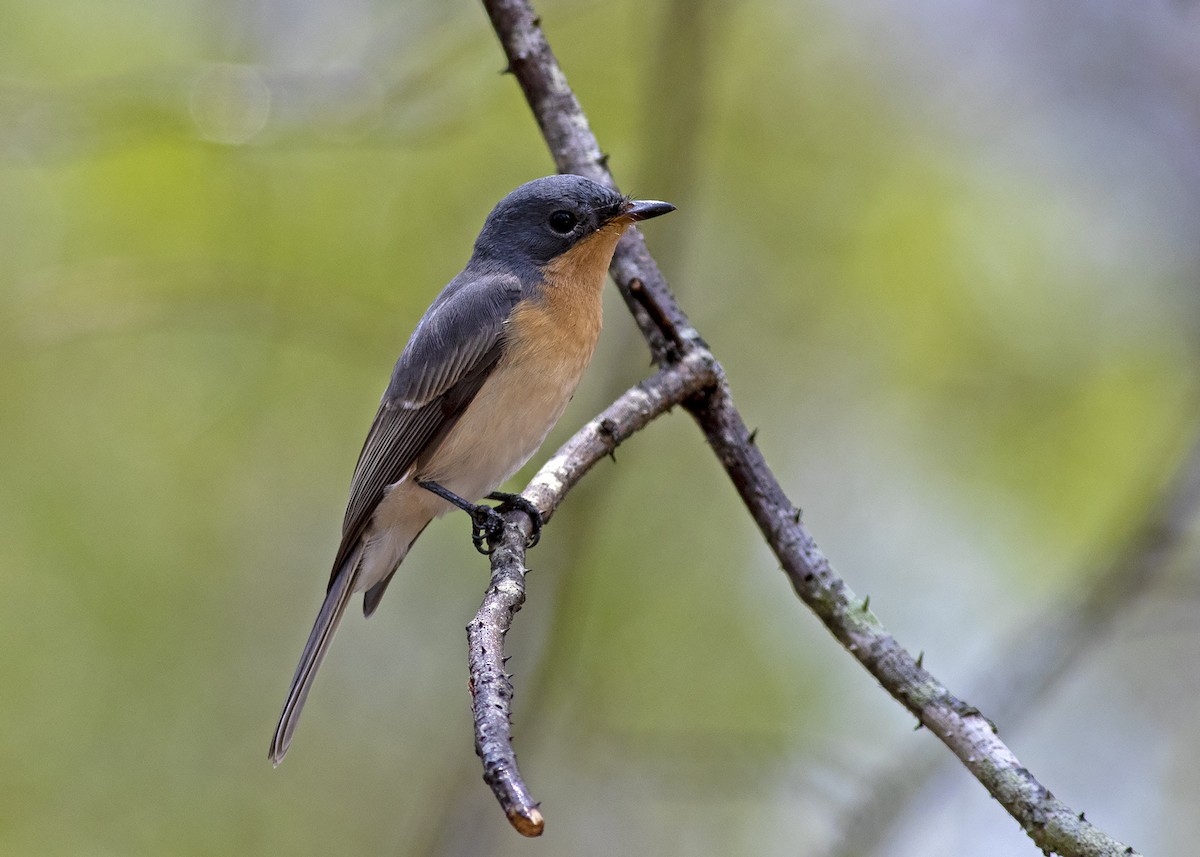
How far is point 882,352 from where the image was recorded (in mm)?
6465

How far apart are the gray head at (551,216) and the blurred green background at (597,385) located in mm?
1094

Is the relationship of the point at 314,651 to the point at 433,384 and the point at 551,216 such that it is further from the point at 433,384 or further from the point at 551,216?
the point at 551,216

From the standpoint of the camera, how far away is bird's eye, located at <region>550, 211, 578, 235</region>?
4118mm

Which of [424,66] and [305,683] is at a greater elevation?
[424,66]

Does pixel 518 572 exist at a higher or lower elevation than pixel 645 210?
lower

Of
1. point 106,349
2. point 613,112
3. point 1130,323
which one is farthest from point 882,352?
point 106,349

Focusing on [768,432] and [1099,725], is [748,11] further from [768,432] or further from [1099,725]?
[1099,725]

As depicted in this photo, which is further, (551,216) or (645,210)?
(551,216)

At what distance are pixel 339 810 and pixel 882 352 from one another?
430cm

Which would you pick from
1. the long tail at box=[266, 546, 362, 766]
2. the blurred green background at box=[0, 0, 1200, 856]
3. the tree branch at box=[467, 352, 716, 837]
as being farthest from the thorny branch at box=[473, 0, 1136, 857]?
the blurred green background at box=[0, 0, 1200, 856]

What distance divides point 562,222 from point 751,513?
1461 millimetres

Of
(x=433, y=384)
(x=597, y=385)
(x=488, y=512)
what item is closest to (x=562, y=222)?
(x=433, y=384)

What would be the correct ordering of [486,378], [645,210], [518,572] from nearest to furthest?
1. [518,572]
2. [645,210]
3. [486,378]

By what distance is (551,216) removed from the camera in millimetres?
4188
